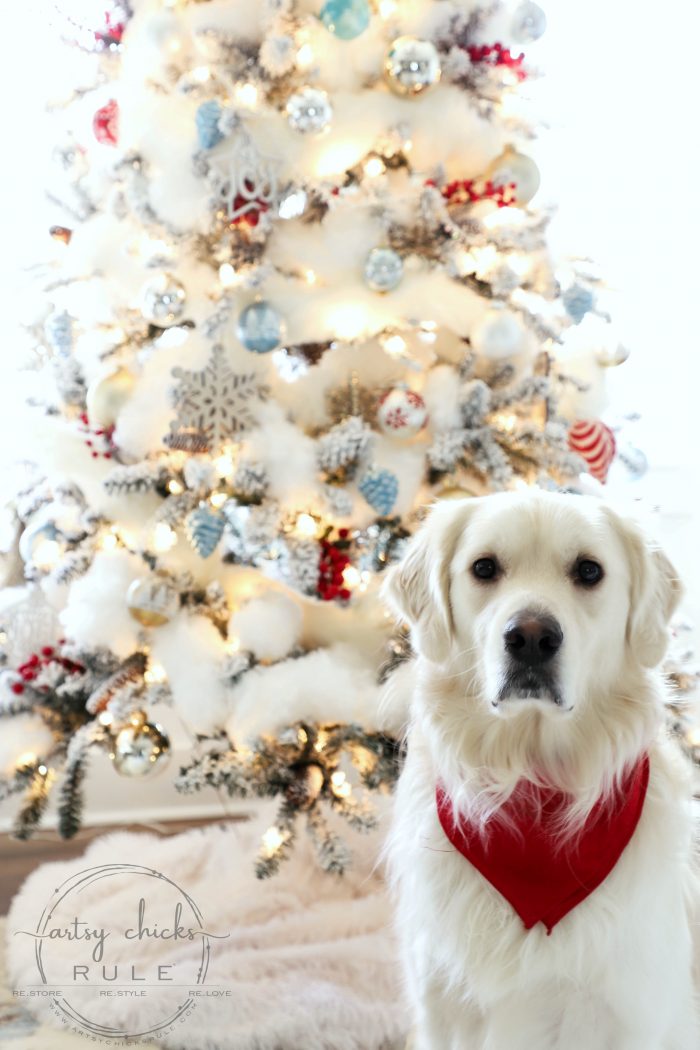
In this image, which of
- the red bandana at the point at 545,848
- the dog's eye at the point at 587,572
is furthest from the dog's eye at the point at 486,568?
the red bandana at the point at 545,848

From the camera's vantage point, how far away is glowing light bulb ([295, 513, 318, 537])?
1787 mm

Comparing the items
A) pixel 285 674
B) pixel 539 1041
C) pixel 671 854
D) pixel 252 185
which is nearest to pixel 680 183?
pixel 252 185

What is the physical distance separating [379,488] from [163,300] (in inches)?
20.9

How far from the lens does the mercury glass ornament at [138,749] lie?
1.80 m

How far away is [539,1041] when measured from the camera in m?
1.23

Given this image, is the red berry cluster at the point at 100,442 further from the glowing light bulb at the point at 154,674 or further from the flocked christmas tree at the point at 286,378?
the glowing light bulb at the point at 154,674

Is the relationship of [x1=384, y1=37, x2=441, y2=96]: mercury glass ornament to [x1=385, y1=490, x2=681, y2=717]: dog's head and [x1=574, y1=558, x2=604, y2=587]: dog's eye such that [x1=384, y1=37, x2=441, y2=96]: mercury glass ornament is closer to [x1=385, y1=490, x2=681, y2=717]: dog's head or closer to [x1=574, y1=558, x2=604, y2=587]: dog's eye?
[x1=385, y1=490, x2=681, y2=717]: dog's head

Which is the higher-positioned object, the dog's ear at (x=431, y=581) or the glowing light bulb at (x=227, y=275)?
the glowing light bulb at (x=227, y=275)

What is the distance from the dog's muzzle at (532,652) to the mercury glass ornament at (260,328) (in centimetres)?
82

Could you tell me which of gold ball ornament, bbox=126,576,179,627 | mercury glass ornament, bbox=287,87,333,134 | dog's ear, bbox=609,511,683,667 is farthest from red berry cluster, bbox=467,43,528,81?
gold ball ornament, bbox=126,576,179,627

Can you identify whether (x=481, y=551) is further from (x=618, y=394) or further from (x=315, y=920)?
(x=618, y=394)

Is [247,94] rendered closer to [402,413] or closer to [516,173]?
[516,173]

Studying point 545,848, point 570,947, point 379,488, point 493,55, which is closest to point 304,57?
point 493,55

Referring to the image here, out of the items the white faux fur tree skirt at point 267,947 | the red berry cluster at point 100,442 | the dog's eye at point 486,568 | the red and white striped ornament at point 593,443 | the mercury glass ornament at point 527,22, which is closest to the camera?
the dog's eye at point 486,568
